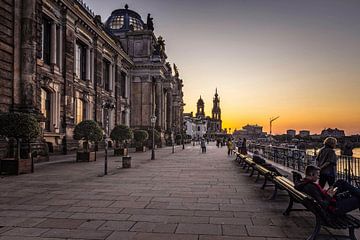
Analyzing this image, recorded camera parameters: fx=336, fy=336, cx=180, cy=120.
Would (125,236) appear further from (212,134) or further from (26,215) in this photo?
(212,134)

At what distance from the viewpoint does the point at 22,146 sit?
58.3ft

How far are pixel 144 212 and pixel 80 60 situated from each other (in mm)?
28441

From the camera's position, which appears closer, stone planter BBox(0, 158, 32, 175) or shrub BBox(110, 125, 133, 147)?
stone planter BBox(0, 158, 32, 175)

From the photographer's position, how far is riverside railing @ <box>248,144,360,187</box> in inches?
395

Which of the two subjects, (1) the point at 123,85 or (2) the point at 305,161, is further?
(1) the point at 123,85

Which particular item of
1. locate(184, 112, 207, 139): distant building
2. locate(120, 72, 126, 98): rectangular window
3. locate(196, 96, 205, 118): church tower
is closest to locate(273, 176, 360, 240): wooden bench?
locate(120, 72, 126, 98): rectangular window

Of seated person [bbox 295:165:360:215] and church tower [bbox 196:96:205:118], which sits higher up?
church tower [bbox 196:96:205:118]

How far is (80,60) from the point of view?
32.9 m

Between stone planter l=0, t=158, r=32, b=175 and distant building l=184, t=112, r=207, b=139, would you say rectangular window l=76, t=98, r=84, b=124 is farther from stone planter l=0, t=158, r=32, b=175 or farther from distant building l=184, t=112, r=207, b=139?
distant building l=184, t=112, r=207, b=139

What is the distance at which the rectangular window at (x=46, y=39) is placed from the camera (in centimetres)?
2548

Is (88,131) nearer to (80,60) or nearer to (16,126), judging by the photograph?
(16,126)

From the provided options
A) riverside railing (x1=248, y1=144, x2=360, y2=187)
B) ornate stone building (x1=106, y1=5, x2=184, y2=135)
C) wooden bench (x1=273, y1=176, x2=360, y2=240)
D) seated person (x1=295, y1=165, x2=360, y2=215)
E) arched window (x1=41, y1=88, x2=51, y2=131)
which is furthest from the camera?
ornate stone building (x1=106, y1=5, x2=184, y2=135)

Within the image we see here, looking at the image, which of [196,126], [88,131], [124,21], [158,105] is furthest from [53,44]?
[196,126]

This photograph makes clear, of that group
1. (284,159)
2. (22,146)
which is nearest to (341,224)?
(284,159)
